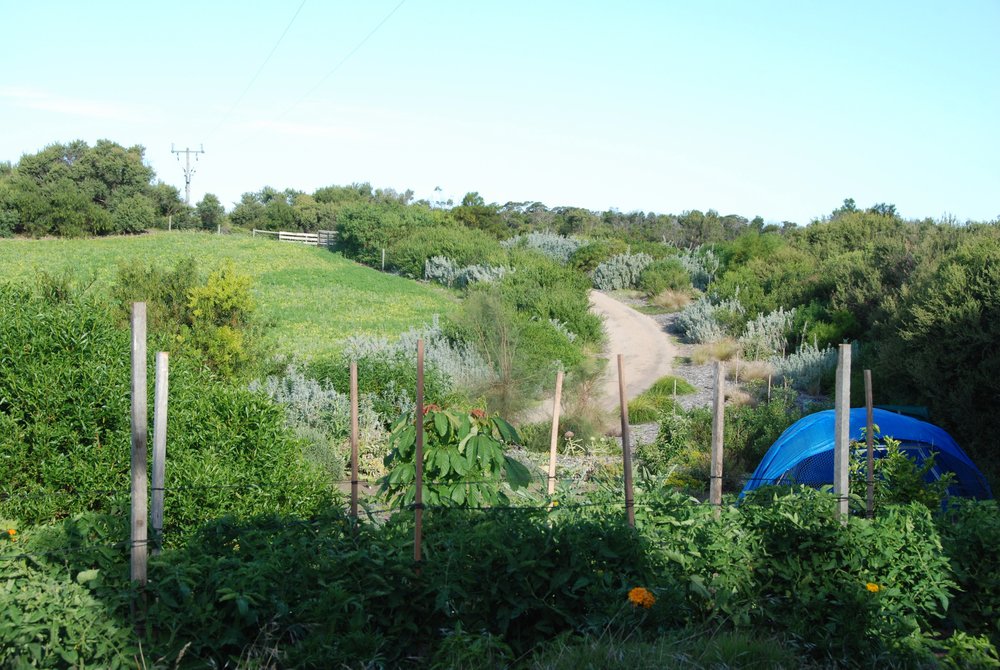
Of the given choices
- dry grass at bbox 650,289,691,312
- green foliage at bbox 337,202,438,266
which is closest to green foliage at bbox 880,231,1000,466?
dry grass at bbox 650,289,691,312

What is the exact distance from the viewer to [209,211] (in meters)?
63.5

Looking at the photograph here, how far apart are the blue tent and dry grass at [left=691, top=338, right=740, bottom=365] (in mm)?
10369

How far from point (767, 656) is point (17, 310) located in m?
5.87

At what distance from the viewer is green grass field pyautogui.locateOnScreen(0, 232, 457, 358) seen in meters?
21.7

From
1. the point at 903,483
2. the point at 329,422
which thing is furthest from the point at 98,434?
the point at 903,483

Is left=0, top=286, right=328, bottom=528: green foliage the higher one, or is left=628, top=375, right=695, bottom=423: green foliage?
left=0, top=286, right=328, bottom=528: green foliage

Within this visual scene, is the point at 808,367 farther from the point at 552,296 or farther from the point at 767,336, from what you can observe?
the point at 552,296

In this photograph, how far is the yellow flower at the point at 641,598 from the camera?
13.0 ft

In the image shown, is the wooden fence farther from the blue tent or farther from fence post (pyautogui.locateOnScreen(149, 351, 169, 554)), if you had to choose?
fence post (pyautogui.locateOnScreen(149, 351, 169, 554))

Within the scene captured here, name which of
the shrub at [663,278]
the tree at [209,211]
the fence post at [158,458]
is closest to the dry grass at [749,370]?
the shrub at [663,278]

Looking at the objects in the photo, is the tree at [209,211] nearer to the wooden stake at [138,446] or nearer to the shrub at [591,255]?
the shrub at [591,255]

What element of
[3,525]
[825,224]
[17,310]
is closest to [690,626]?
[3,525]

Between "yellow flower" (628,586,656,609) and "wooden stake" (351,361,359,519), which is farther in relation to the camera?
"wooden stake" (351,361,359,519)

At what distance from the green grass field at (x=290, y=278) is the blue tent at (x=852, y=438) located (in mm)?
8307
